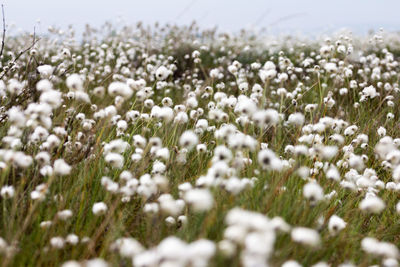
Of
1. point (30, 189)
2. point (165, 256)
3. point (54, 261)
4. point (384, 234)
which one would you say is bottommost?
point (384, 234)

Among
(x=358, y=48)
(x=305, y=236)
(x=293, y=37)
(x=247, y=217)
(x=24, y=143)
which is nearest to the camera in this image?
(x=247, y=217)

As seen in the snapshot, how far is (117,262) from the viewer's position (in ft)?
6.23

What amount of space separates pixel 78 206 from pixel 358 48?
965 centimetres

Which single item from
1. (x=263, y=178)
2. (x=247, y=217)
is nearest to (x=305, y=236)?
(x=247, y=217)

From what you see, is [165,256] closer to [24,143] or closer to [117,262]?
[117,262]

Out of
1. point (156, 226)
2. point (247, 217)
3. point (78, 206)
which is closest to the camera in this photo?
point (247, 217)

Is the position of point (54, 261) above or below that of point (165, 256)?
below

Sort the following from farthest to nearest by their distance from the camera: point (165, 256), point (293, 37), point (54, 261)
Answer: point (293, 37)
point (54, 261)
point (165, 256)

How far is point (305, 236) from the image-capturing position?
1.32m

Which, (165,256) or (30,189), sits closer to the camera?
(165,256)

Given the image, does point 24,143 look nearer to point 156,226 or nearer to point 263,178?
point 156,226

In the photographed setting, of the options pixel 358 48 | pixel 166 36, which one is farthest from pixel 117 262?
pixel 166 36

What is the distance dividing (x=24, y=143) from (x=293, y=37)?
13.6 metres

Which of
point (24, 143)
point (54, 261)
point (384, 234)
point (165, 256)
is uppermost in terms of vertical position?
point (165, 256)
